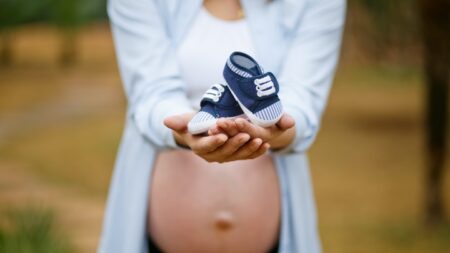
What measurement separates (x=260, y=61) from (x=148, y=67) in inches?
8.6

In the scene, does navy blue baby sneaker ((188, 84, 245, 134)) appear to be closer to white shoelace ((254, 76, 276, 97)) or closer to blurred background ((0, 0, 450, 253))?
Result: white shoelace ((254, 76, 276, 97))

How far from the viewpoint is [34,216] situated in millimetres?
4809

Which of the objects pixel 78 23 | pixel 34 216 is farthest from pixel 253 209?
pixel 78 23

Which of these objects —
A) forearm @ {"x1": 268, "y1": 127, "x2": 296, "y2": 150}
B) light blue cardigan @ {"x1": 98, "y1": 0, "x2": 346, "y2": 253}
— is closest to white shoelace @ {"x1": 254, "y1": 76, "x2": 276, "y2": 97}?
forearm @ {"x1": 268, "y1": 127, "x2": 296, "y2": 150}

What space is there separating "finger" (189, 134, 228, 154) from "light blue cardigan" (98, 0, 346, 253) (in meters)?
0.20

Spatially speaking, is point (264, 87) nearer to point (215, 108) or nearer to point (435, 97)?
point (215, 108)

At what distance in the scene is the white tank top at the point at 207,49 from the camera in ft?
5.80

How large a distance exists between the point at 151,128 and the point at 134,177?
0.47ft

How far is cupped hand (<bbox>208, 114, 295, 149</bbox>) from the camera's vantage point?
149 cm

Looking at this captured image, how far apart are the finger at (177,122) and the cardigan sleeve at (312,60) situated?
0.23 metres

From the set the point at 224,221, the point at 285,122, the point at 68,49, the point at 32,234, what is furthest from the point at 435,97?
the point at 68,49

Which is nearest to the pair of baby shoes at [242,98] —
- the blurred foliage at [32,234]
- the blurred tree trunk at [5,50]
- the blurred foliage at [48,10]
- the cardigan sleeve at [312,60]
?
the cardigan sleeve at [312,60]

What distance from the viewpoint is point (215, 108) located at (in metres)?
1.52

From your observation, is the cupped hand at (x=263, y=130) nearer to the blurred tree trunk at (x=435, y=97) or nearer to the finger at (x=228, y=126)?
the finger at (x=228, y=126)
